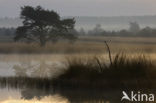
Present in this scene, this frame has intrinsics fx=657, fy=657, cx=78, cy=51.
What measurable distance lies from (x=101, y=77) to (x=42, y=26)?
1449 millimetres

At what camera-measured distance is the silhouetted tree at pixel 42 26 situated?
8.43 m

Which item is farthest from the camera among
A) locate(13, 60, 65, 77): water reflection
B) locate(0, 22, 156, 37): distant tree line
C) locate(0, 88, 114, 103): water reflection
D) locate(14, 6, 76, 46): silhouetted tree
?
locate(0, 22, 156, 37): distant tree line

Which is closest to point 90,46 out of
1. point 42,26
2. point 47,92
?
point 42,26

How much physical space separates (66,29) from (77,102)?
2.30 metres

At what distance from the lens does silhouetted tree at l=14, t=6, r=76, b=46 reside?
27.7 feet

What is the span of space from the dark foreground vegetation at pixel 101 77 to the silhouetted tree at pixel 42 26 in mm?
820

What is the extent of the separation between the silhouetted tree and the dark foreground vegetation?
0.82m

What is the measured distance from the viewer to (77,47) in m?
8.85

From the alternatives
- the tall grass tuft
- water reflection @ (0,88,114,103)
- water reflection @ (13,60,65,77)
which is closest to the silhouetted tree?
water reflection @ (13,60,65,77)

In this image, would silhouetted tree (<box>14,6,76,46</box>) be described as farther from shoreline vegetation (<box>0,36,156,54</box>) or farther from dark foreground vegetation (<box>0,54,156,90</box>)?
dark foreground vegetation (<box>0,54,156,90</box>)

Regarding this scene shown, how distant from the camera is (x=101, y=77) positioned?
7.40 metres

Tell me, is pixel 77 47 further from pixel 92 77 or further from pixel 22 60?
pixel 92 77

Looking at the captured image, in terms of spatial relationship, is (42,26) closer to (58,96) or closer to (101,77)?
(101,77)

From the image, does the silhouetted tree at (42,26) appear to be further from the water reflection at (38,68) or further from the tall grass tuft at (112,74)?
the tall grass tuft at (112,74)
